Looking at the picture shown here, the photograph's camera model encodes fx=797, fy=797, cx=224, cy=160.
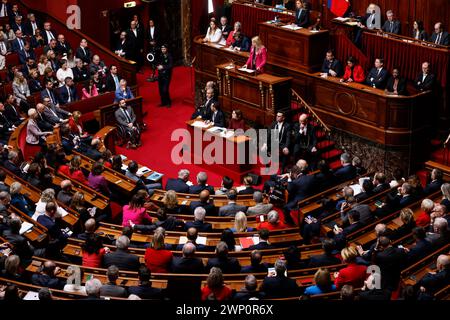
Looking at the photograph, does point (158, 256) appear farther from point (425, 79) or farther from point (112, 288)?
point (425, 79)

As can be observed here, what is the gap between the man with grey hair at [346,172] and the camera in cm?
1341

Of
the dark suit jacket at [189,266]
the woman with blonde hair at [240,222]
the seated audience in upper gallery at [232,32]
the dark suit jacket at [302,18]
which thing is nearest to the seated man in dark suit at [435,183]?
the woman with blonde hair at [240,222]

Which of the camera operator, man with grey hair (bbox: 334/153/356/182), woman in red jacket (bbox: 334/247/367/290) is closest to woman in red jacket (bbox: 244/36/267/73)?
man with grey hair (bbox: 334/153/356/182)

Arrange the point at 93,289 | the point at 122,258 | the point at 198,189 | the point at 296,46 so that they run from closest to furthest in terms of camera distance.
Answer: the point at 93,289, the point at 122,258, the point at 198,189, the point at 296,46

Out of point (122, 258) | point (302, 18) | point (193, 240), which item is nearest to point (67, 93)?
point (302, 18)

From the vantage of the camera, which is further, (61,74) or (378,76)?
(61,74)

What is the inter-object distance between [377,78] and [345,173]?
2588mm

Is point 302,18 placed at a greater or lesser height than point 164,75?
greater

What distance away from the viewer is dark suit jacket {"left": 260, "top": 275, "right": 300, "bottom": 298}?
958 cm

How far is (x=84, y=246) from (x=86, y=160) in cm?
390

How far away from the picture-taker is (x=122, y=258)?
10.5 metres

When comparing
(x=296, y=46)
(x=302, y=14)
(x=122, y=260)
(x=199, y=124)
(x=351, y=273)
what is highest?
(x=302, y=14)

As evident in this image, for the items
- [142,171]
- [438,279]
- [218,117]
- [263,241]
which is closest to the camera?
[438,279]

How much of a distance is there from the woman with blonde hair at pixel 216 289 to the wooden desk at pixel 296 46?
25.3 ft
